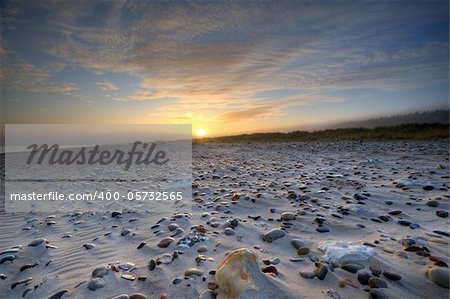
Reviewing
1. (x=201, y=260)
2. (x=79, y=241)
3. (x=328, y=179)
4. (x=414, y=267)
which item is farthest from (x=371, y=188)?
(x=79, y=241)

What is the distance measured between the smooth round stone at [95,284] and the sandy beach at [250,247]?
1cm

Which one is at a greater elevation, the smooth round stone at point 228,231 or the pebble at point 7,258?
the smooth round stone at point 228,231

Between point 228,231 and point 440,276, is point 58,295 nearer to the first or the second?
point 228,231

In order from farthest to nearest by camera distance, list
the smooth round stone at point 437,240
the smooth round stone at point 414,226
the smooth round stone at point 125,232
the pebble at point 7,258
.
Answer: the smooth round stone at point 125,232
the smooth round stone at point 414,226
the pebble at point 7,258
the smooth round stone at point 437,240

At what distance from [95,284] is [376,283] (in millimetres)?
2711

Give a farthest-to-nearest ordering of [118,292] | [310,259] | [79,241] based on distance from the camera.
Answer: [79,241] → [310,259] → [118,292]

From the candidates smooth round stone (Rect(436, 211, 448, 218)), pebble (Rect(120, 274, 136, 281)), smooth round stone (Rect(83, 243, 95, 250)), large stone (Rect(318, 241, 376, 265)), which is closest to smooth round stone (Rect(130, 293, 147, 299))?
pebble (Rect(120, 274, 136, 281))

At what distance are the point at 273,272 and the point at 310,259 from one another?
21.0 inches

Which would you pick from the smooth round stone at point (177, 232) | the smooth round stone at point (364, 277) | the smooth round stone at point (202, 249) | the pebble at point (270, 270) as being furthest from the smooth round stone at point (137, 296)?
the smooth round stone at point (364, 277)

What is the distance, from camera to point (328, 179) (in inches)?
258

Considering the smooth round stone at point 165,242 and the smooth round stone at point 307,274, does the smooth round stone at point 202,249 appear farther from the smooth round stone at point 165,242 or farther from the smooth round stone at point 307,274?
the smooth round stone at point 307,274

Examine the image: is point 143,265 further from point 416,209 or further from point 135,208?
point 416,209

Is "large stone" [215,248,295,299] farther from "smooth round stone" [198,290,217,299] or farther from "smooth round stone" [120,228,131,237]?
"smooth round stone" [120,228,131,237]

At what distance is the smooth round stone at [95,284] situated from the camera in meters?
2.51
